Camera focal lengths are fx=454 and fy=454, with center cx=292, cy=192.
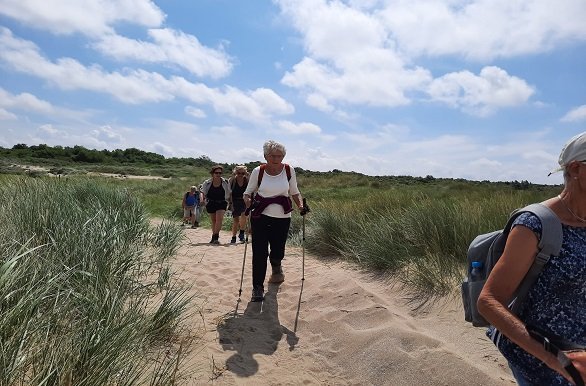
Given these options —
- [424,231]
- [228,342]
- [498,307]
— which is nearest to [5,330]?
[228,342]

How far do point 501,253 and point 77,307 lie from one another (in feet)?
8.87

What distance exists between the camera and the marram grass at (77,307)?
2.39m

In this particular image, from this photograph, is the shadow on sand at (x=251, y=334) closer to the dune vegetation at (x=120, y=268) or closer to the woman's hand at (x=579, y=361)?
the dune vegetation at (x=120, y=268)

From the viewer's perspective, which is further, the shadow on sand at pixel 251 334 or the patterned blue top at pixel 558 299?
the shadow on sand at pixel 251 334

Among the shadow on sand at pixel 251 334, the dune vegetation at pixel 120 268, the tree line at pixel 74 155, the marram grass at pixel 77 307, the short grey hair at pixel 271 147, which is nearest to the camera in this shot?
the marram grass at pixel 77 307

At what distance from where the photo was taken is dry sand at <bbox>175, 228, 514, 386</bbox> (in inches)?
146

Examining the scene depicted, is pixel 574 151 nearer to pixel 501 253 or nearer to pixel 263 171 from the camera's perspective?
pixel 501 253

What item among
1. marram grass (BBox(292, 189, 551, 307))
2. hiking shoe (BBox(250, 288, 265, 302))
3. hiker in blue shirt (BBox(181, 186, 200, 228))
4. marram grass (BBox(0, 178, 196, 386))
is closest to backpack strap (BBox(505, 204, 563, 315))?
marram grass (BBox(0, 178, 196, 386))

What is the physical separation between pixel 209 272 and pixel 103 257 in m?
2.56

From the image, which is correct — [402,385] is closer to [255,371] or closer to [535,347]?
[255,371]

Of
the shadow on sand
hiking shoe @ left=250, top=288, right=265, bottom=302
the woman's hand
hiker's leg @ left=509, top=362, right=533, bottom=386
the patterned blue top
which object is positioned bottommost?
the shadow on sand

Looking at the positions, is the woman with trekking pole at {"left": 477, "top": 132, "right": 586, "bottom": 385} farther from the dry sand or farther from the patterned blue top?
the dry sand

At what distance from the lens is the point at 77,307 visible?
10.2 feet

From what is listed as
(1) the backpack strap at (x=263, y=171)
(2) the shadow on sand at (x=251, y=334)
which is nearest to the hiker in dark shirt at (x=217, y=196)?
(1) the backpack strap at (x=263, y=171)
